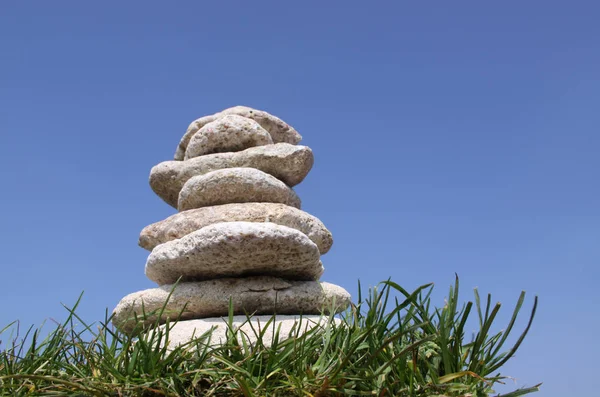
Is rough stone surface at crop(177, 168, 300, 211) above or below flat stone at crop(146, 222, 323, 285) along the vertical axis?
above

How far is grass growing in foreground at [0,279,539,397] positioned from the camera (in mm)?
3711

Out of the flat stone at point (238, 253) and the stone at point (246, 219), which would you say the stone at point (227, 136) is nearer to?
the stone at point (246, 219)

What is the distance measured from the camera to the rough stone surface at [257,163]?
6.97 m

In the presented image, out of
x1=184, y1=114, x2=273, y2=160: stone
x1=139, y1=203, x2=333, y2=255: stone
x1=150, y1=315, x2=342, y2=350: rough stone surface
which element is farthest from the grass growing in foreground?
x1=184, y1=114, x2=273, y2=160: stone

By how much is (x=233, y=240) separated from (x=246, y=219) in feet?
2.38

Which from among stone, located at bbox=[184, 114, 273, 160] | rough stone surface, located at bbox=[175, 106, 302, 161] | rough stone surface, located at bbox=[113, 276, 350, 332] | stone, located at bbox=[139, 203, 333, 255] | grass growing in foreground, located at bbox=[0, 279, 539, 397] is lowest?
grass growing in foreground, located at bbox=[0, 279, 539, 397]

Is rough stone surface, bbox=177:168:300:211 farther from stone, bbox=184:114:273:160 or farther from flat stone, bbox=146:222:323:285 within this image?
flat stone, bbox=146:222:323:285

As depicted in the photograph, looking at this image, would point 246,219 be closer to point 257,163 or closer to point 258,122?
point 257,163

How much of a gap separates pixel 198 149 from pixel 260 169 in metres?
0.91

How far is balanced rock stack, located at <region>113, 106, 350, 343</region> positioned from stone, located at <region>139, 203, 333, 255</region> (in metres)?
0.01

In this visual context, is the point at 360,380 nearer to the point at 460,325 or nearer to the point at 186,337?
the point at 460,325

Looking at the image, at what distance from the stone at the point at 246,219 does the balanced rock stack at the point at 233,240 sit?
0.04 feet

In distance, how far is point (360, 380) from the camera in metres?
3.79

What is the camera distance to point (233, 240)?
5.49 m
